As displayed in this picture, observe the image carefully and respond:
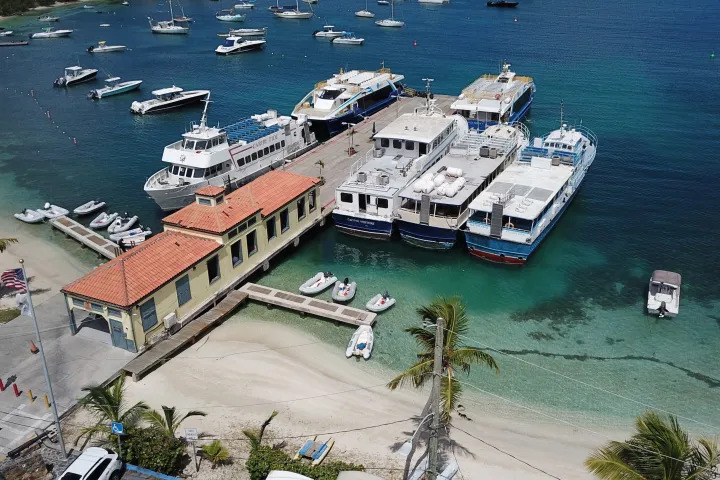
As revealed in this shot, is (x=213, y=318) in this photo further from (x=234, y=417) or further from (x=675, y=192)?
(x=675, y=192)

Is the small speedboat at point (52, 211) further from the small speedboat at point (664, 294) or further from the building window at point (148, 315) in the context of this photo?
the small speedboat at point (664, 294)

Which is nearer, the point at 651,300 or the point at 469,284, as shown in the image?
the point at 651,300

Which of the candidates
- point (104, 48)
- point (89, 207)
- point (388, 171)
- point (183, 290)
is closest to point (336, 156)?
point (388, 171)

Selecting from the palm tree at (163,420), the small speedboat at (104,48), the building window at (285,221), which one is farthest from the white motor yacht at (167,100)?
the palm tree at (163,420)

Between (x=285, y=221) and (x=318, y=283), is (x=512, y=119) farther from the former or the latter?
(x=318, y=283)

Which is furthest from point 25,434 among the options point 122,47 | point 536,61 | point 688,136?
point 122,47
